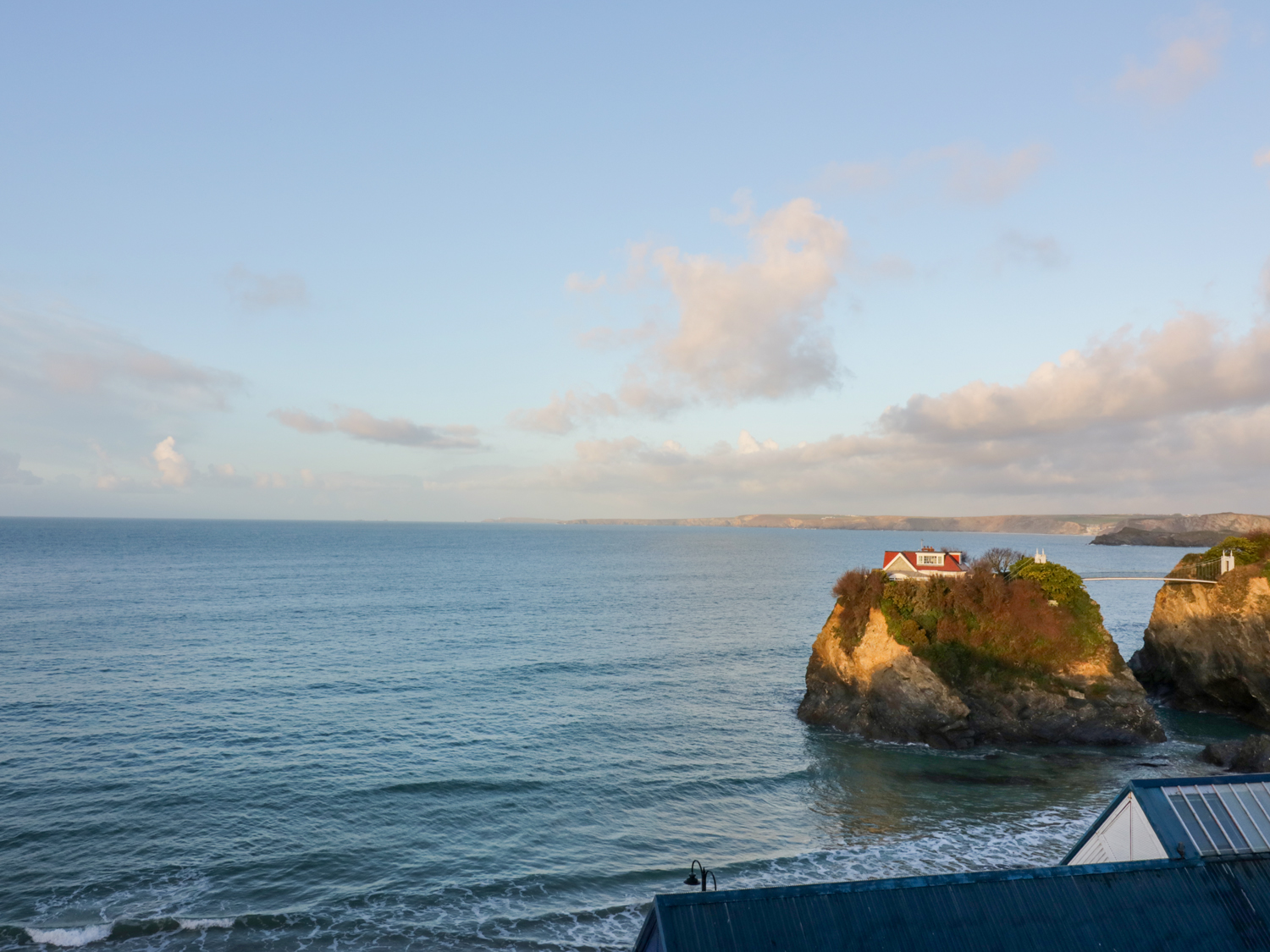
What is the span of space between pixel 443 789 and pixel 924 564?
37.4 m

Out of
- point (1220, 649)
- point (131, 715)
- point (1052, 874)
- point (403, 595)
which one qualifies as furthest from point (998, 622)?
point (403, 595)

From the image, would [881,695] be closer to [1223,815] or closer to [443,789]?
[443,789]

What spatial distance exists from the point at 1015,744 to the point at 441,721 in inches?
1444

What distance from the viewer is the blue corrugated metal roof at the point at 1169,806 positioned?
18.5 m

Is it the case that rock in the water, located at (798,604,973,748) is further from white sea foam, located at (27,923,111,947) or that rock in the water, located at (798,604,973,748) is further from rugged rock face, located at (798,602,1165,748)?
white sea foam, located at (27,923,111,947)

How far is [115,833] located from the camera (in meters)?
31.8

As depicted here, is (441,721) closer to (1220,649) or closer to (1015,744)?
(1015,744)

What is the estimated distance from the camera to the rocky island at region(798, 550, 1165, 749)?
46.1 m

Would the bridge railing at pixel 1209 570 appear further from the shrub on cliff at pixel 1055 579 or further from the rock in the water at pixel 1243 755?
the rock in the water at pixel 1243 755

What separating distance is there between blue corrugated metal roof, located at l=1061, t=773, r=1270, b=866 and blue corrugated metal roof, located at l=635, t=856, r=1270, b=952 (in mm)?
720

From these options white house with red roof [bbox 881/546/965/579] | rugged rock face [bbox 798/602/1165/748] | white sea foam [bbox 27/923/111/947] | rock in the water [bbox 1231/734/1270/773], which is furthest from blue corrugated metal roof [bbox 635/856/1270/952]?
white house with red roof [bbox 881/546/965/579]

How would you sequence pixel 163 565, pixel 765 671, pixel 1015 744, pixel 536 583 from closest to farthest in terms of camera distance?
pixel 1015 744
pixel 765 671
pixel 536 583
pixel 163 565

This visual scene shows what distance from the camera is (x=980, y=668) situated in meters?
48.8

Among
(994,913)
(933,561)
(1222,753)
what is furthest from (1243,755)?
(994,913)
